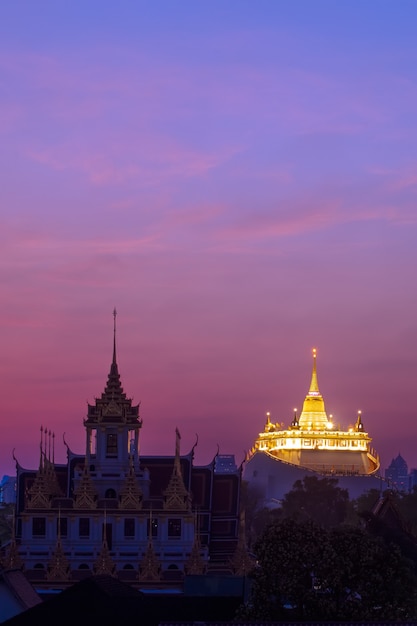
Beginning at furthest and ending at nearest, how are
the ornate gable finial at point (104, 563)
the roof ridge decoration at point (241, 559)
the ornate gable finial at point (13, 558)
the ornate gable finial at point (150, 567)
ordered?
1. the roof ridge decoration at point (241, 559)
2. the ornate gable finial at point (13, 558)
3. the ornate gable finial at point (150, 567)
4. the ornate gable finial at point (104, 563)

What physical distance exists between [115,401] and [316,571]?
42568mm

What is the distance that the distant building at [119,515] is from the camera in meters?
93.4

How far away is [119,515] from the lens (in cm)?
9594

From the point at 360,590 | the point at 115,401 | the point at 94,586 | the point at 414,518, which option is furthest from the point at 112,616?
the point at 414,518

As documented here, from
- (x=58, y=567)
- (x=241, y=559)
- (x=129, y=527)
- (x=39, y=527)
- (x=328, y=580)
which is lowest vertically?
(x=58, y=567)

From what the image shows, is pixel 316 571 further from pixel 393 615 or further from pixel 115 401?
pixel 115 401

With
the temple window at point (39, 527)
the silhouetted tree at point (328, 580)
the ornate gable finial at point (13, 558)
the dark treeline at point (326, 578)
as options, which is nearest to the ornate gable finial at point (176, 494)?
the temple window at point (39, 527)

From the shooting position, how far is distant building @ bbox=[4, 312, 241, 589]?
9338cm

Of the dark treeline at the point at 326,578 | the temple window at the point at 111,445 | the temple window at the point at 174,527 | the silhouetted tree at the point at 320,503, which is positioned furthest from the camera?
the silhouetted tree at the point at 320,503

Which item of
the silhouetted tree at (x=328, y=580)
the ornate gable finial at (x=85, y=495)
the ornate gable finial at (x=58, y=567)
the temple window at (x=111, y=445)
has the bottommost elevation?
the ornate gable finial at (x=58, y=567)

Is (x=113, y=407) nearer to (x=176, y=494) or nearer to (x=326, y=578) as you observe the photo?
(x=176, y=494)

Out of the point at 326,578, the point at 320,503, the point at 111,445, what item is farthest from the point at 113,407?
the point at 320,503

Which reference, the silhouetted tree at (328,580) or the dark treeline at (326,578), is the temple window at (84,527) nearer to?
the dark treeline at (326,578)

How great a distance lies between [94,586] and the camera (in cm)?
6356
